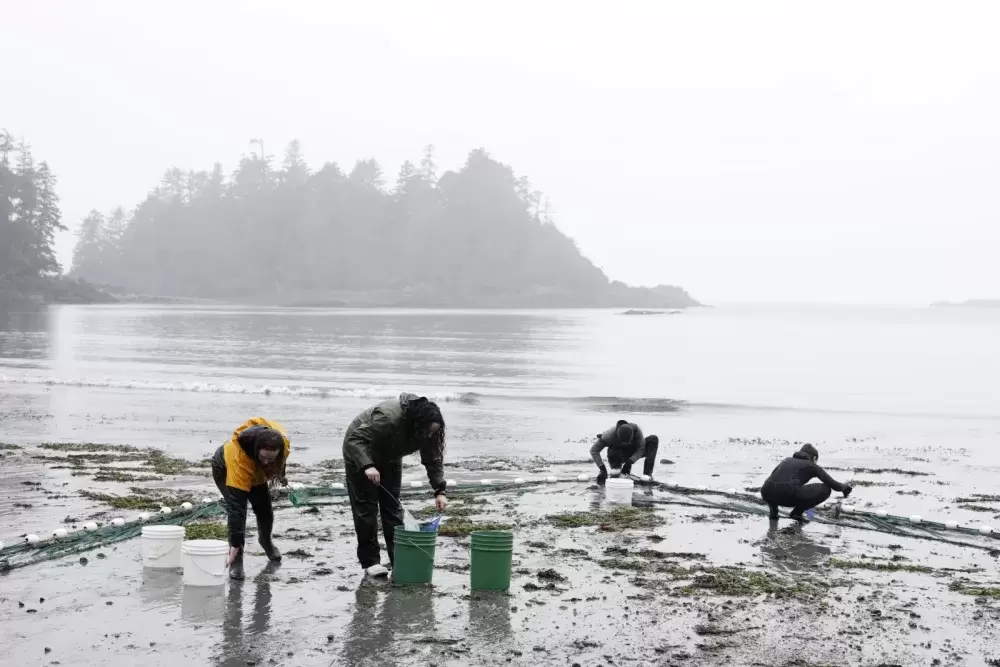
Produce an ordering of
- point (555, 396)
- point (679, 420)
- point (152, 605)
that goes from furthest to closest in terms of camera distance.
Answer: point (555, 396)
point (679, 420)
point (152, 605)

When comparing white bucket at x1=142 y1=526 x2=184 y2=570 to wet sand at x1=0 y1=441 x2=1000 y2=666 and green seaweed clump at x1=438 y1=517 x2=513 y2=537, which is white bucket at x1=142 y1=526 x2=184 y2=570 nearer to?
wet sand at x1=0 y1=441 x2=1000 y2=666

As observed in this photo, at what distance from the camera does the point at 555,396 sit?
35.4 meters

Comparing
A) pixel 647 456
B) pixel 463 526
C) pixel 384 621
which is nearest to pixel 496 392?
pixel 647 456

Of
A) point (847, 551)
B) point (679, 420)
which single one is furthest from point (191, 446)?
point (679, 420)

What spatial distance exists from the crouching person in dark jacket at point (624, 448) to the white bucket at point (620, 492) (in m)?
1.24

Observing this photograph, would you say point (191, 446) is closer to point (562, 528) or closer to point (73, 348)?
point (562, 528)

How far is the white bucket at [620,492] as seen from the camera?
13203 millimetres

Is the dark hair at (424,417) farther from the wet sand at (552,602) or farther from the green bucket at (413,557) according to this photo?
the wet sand at (552,602)

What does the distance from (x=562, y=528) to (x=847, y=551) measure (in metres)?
3.09

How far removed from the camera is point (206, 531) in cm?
1053

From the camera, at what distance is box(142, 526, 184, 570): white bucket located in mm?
8961

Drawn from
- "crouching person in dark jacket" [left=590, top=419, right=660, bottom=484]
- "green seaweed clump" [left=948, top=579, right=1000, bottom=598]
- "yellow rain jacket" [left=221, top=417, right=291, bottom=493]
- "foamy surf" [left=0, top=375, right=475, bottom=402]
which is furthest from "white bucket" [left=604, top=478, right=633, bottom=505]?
"foamy surf" [left=0, top=375, right=475, bottom=402]

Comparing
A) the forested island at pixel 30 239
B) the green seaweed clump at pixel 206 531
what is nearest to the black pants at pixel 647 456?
the green seaweed clump at pixel 206 531

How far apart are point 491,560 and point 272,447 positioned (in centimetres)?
214
